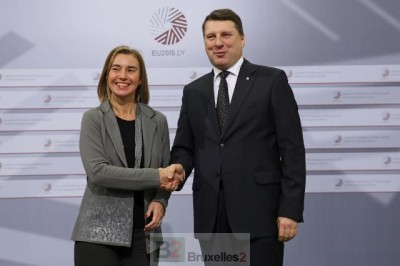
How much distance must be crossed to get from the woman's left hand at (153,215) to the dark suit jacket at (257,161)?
0.21 meters

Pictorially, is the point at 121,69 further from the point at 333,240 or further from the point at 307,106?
the point at 333,240

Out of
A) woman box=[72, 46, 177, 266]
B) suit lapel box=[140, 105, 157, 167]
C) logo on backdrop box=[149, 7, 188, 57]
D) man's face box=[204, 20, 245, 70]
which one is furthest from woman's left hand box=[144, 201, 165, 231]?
logo on backdrop box=[149, 7, 188, 57]

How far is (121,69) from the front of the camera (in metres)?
2.40

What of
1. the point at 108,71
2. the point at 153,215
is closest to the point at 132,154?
the point at 153,215

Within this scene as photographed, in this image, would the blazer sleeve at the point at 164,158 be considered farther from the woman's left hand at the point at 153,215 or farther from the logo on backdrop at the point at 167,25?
the logo on backdrop at the point at 167,25

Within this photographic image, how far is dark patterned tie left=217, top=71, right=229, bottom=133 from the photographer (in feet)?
7.98

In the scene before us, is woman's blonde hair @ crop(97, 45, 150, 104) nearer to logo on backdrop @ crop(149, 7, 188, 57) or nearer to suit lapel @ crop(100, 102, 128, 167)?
suit lapel @ crop(100, 102, 128, 167)

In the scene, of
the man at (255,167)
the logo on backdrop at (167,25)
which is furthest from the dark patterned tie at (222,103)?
the logo on backdrop at (167,25)

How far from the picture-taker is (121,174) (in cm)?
224

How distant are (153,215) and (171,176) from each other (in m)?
0.17

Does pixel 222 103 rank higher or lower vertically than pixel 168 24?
lower

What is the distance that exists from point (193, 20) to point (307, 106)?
101 cm

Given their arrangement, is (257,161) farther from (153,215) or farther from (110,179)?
(110,179)

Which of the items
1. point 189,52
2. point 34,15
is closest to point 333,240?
point 189,52
